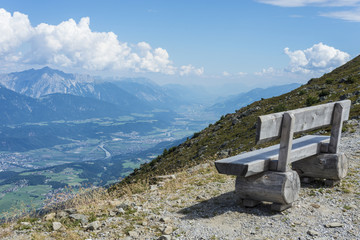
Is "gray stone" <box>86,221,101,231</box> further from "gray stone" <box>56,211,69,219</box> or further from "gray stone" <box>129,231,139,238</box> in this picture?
"gray stone" <box>56,211,69,219</box>

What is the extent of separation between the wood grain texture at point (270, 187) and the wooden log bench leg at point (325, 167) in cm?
218

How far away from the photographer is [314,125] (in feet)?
26.3

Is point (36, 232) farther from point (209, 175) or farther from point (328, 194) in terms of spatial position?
point (328, 194)

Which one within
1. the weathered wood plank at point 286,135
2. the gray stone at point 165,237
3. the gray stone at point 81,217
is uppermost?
the weathered wood plank at point 286,135

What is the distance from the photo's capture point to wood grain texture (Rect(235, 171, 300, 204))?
709 centimetres

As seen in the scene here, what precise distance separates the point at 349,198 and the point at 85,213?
24.4ft

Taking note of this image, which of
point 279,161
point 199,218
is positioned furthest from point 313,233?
point 199,218

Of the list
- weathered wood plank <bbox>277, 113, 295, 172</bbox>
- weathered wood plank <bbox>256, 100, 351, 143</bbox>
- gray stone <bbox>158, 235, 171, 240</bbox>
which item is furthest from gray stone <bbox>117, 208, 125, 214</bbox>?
weathered wood plank <bbox>277, 113, 295, 172</bbox>

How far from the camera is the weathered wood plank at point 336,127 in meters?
8.77

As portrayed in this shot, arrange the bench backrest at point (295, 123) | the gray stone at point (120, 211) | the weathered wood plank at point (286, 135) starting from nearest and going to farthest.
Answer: the bench backrest at point (295, 123)
the weathered wood plank at point (286, 135)
the gray stone at point (120, 211)

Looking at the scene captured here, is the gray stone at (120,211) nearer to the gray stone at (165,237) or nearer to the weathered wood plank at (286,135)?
the gray stone at (165,237)

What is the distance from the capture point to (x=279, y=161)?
7234 millimetres

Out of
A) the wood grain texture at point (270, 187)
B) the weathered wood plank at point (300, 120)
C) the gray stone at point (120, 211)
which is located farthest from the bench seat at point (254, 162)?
the gray stone at point (120, 211)

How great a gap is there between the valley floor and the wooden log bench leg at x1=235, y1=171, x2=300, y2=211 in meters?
0.37
